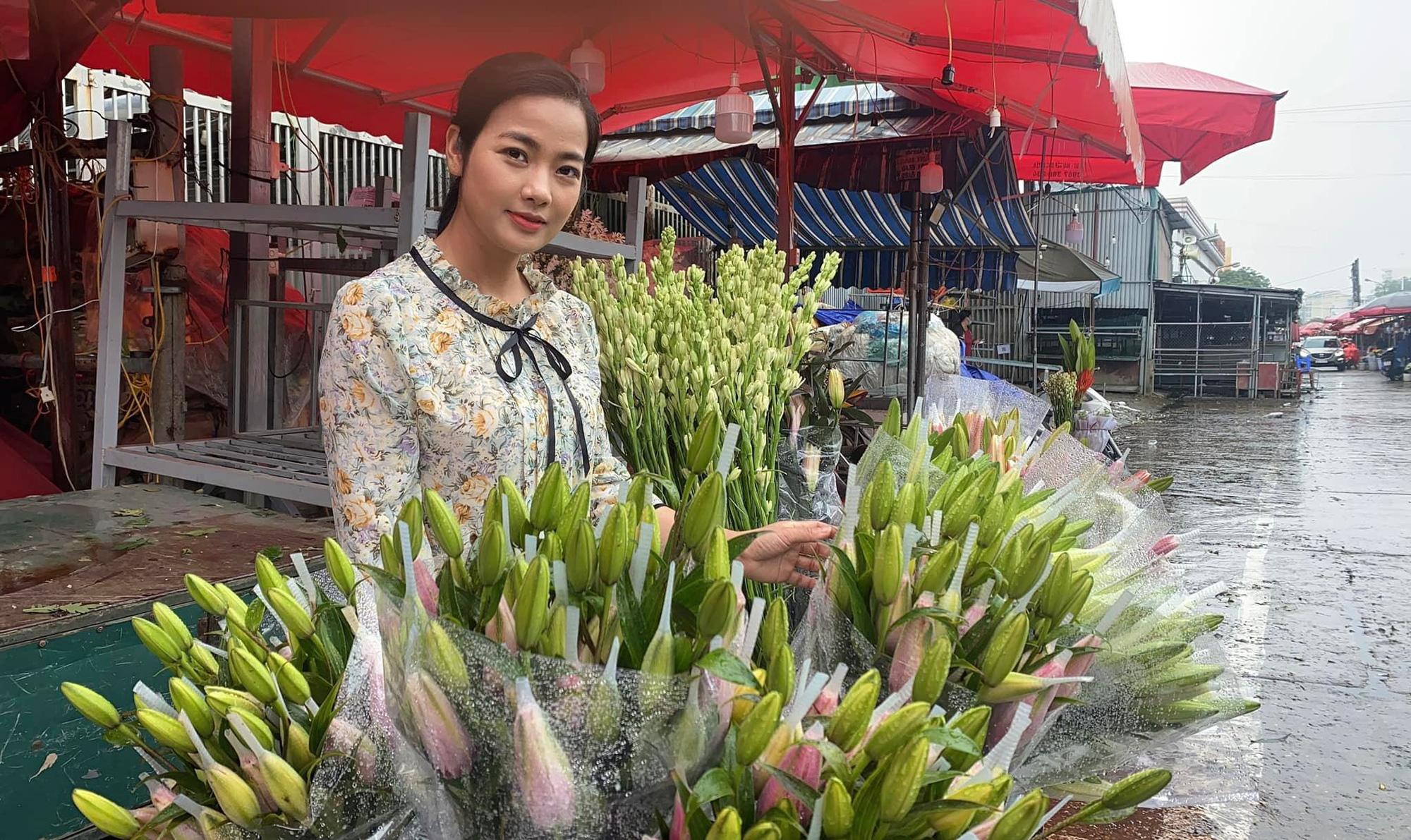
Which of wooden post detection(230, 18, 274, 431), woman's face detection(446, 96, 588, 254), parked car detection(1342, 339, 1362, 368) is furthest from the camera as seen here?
parked car detection(1342, 339, 1362, 368)

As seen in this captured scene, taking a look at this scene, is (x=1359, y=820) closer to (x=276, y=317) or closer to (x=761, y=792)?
(x=761, y=792)

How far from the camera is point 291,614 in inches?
A: 29.6

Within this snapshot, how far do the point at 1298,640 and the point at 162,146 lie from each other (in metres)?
5.24

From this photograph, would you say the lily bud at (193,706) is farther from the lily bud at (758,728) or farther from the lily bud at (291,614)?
the lily bud at (758,728)

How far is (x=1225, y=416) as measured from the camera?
554 inches

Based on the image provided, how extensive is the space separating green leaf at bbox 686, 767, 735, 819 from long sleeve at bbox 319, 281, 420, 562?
88cm

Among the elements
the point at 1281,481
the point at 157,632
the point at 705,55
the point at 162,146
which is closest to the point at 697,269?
the point at 157,632

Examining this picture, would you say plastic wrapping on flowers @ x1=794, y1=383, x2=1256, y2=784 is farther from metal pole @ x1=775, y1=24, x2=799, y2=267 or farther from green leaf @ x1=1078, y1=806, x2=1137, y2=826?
metal pole @ x1=775, y1=24, x2=799, y2=267

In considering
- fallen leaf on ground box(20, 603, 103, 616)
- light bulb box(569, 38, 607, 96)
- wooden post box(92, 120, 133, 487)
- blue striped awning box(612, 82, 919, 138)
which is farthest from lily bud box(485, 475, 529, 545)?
blue striped awning box(612, 82, 919, 138)

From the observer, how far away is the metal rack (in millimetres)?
2387

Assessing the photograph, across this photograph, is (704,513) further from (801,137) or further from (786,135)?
(801,137)

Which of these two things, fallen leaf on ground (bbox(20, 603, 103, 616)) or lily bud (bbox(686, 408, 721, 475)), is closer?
lily bud (bbox(686, 408, 721, 475))

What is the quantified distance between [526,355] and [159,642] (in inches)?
32.2

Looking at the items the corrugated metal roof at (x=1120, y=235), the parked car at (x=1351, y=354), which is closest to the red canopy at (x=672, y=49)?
the corrugated metal roof at (x=1120, y=235)
